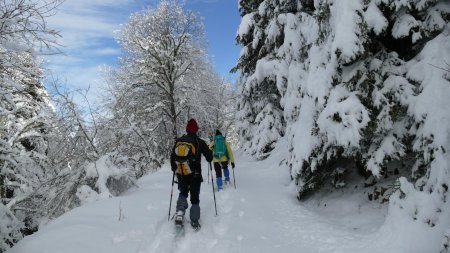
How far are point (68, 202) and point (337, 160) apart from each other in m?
8.09

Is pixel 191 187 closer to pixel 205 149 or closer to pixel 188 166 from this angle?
pixel 188 166

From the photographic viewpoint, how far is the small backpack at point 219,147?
1122 centimetres

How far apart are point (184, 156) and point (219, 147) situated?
13.4 ft

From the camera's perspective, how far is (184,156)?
7.30 metres

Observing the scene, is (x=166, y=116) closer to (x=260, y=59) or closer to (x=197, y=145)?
(x=260, y=59)

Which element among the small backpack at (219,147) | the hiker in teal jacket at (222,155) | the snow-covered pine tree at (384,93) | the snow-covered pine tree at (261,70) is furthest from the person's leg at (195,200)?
the snow-covered pine tree at (261,70)

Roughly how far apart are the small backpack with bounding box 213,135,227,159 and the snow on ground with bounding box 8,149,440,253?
1.86 m

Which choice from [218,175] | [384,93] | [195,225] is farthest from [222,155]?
[384,93]

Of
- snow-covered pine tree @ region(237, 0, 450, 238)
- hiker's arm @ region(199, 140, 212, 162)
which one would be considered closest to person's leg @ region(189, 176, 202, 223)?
hiker's arm @ region(199, 140, 212, 162)

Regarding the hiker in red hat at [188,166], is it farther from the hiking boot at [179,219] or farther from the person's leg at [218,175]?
the person's leg at [218,175]

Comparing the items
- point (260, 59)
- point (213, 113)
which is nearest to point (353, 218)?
point (260, 59)

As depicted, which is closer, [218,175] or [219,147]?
[218,175]

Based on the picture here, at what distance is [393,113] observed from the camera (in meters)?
6.59

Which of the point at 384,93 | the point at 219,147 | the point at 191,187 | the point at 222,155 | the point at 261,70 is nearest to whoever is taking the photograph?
the point at 384,93
